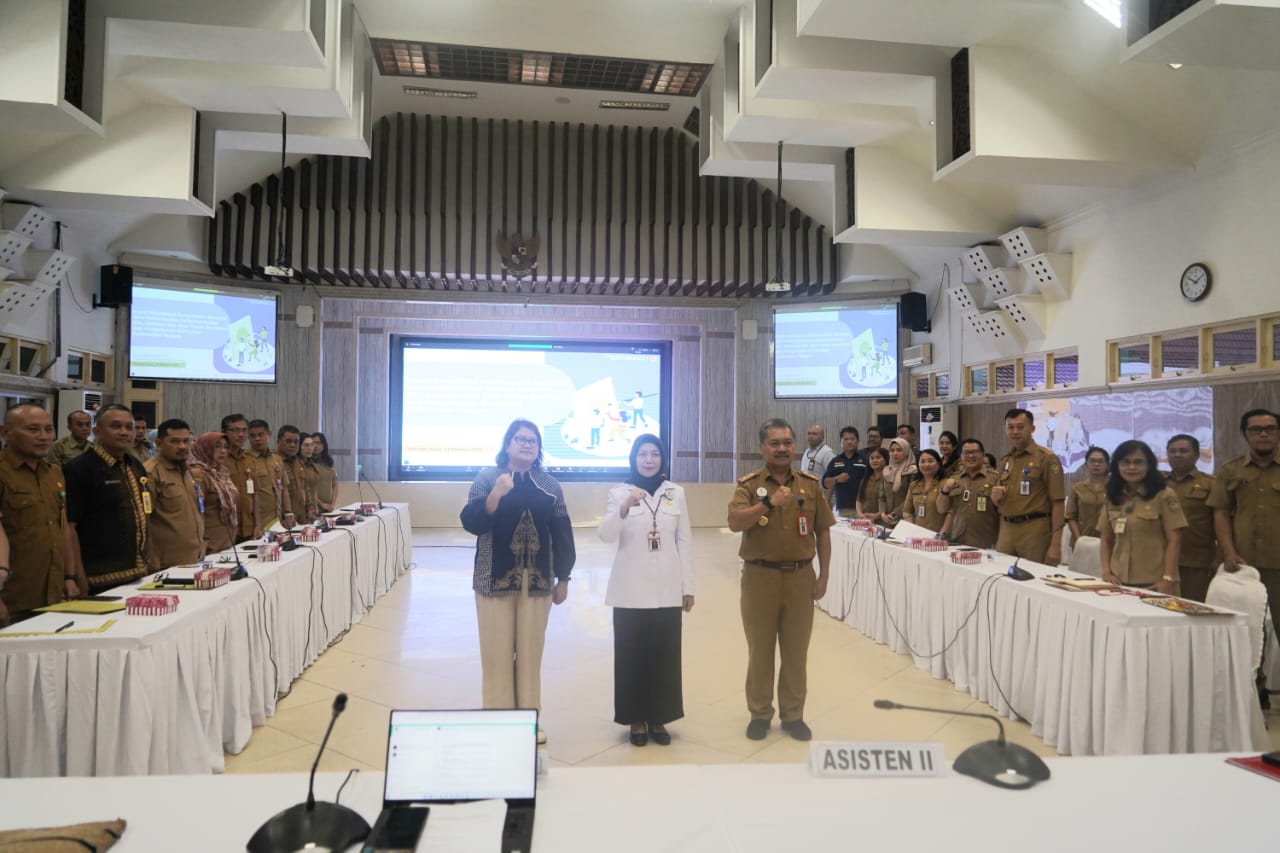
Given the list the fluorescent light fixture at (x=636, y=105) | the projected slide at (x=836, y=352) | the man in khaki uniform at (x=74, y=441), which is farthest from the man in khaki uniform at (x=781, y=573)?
the projected slide at (x=836, y=352)

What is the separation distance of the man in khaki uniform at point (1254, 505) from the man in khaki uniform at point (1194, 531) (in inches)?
4.9

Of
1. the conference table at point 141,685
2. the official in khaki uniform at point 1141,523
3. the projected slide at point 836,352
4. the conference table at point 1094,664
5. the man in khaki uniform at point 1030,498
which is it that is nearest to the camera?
the conference table at point 141,685

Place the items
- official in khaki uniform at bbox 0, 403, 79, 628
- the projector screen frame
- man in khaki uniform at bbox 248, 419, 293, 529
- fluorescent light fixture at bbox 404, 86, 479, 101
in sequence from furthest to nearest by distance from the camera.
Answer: the projector screen frame → fluorescent light fixture at bbox 404, 86, 479, 101 → man in khaki uniform at bbox 248, 419, 293, 529 → official in khaki uniform at bbox 0, 403, 79, 628

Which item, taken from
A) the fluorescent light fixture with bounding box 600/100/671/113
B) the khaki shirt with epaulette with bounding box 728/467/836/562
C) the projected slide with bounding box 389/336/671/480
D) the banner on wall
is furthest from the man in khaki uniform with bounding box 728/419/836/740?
the projected slide with bounding box 389/336/671/480

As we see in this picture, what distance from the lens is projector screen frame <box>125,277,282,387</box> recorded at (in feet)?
28.2

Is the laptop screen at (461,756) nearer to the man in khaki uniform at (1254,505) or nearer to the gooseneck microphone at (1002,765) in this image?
the gooseneck microphone at (1002,765)

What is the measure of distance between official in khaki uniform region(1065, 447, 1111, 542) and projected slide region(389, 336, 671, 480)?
6.82 m

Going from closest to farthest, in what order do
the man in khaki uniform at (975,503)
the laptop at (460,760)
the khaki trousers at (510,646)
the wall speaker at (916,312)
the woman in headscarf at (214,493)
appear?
the laptop at (460,760) → the khaki trousers at (510,646) → the woman in headscarf at (214,493) → the man in khaki uniform at (975,503) → the wall speaker at (916,312)

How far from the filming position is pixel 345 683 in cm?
429

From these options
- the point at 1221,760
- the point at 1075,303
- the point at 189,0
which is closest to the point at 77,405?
the point at 189,0

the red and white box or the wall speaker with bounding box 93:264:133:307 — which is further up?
the wall speaker with bounding box 93:264:133:307

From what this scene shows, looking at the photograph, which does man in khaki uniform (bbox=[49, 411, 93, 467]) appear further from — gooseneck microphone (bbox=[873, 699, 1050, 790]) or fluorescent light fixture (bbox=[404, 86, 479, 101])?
gooseneck microphone (bbox=[873, 699, 1050, 790])

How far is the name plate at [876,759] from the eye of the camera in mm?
1578

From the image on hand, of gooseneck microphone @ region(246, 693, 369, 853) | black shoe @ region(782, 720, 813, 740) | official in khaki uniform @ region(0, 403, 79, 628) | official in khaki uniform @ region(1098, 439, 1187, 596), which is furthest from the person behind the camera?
official in khaki uniform @ region(1098, 439, 1187, 596)
